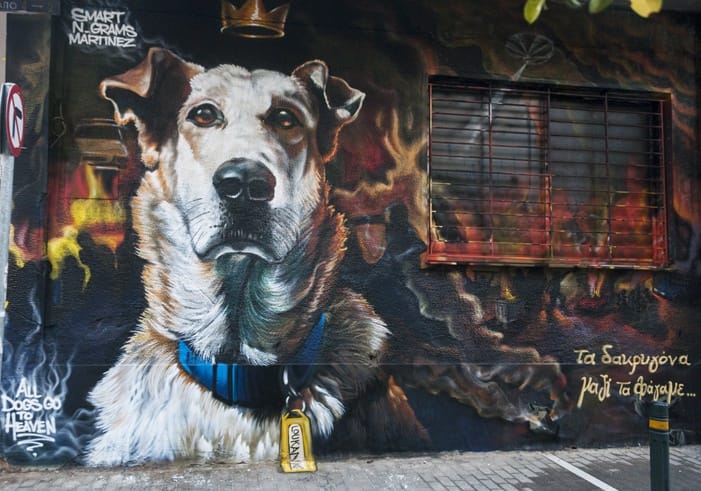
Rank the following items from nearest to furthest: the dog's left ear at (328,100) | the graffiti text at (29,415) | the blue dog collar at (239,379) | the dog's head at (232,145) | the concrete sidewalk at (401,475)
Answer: the concrete sidewalk at (401,475) < the graffiti text at (29,415) < the blue dog collar at (239,379) < the dog's head at (232,145) < the dog's left ear at (328,100)

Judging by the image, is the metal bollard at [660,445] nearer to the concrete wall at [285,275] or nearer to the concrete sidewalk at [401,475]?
the concrete sidewalk at [401,475]

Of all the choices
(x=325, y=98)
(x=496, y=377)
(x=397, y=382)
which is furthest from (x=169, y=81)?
(x=496, y=377)

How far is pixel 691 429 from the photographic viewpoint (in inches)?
270

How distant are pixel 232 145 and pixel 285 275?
4.81ft

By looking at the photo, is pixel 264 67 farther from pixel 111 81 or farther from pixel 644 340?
pixel 644 340

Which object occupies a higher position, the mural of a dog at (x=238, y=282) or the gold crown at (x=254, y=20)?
the gold crown at (x=254, y=20)

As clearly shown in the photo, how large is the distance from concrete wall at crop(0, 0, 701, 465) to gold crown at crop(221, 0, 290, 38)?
3.7 inches

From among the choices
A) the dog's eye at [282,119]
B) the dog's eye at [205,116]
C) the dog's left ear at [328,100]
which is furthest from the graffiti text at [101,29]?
the dog's left ear at [328,100]

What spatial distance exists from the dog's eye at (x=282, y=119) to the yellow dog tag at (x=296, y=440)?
2978 mm

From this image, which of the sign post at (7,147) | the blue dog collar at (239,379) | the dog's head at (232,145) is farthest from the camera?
the dog's head at (232,145)

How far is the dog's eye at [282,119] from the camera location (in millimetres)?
6344

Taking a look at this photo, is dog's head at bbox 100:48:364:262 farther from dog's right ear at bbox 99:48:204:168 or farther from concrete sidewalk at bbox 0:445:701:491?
concrete sidewalk at bbox 0:445:701:491

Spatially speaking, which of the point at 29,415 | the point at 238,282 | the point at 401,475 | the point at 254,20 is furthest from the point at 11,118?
the point at 401,475

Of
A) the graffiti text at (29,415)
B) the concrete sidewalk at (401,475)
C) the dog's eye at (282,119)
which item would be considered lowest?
the concrete sidewalk at (401,475)
